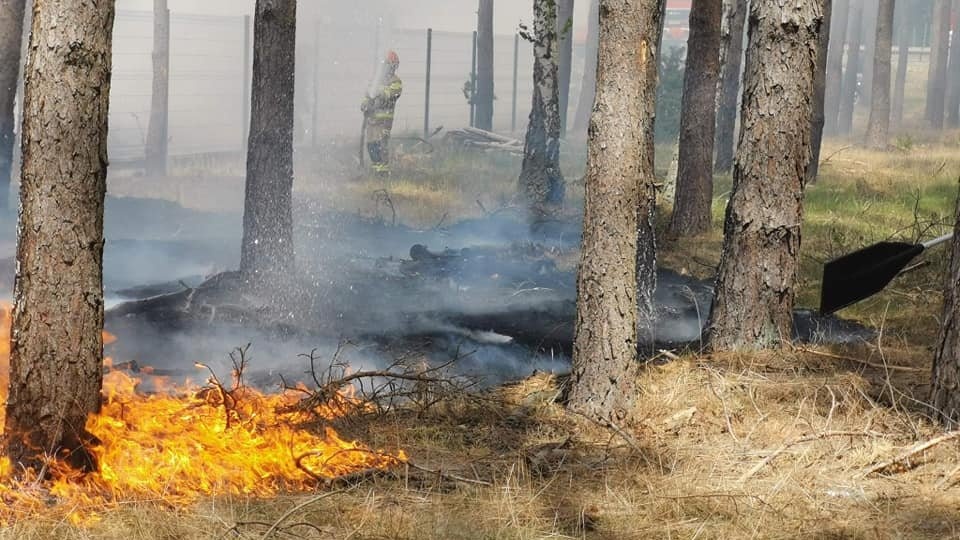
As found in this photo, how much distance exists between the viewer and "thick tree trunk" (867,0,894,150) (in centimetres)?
2595

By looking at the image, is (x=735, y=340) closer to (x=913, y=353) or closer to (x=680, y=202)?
(x=913, y=353)

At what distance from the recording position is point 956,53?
4650 cm

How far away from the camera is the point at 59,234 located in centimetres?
518

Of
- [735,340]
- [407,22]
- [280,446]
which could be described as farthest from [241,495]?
[407,22]

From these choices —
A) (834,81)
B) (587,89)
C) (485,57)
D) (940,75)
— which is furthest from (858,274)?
(834,81)

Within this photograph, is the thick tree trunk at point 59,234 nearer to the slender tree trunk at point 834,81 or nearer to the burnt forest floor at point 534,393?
the burnt forest floor at point 534,393

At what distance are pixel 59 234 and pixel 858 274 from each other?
5.15 m

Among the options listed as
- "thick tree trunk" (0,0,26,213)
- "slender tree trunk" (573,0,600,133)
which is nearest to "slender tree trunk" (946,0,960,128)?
"slender tree trunk" (573,0,600,133)

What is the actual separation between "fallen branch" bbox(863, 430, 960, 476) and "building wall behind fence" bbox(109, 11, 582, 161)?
1966cm

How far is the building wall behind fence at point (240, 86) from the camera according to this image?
92.1 feet

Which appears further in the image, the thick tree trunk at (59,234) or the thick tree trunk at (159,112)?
the thick tree trunk at (159,112)

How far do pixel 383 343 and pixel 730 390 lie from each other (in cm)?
335

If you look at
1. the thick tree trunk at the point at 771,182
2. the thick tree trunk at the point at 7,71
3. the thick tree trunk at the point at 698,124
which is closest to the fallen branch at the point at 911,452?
the thick tree trunk at the point at 771,182

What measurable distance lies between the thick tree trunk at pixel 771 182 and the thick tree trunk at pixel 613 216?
1.37 m
